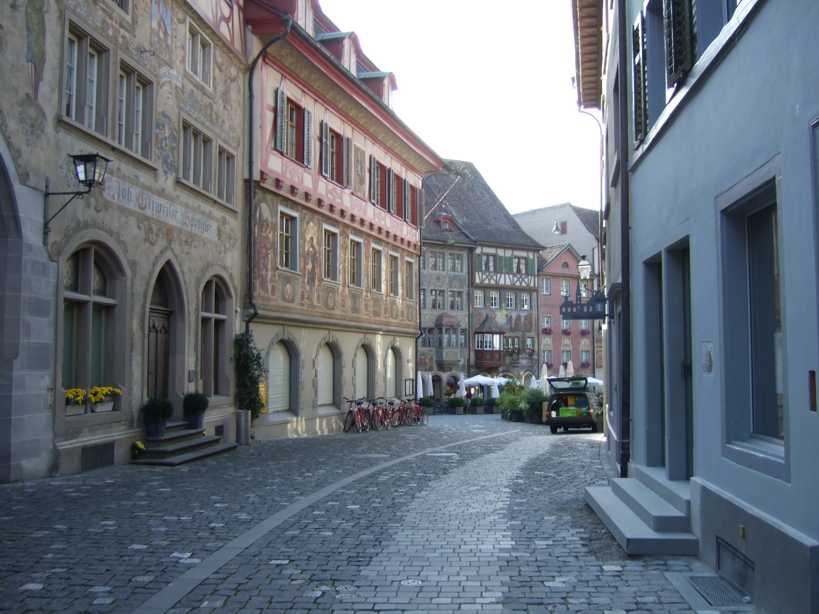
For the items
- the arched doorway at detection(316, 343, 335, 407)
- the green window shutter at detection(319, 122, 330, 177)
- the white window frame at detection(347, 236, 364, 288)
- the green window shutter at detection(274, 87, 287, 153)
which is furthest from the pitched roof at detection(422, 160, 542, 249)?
the green window shutter at detection(274, 87, 287, 153)

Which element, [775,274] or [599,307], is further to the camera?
[599,307]

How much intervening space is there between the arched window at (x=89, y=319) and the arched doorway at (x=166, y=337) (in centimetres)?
182

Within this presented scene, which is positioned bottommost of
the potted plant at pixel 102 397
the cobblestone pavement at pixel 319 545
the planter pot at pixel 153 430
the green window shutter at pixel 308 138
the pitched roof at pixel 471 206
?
the cobblestone pavement at pixel 319 545

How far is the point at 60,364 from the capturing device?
1277 centimetres

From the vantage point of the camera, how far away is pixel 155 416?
1534 cm

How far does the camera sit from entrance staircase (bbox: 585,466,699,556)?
Answer: 726 cm

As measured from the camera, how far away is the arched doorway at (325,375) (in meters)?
25.4

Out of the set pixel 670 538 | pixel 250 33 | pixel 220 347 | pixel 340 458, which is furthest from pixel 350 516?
pixel 250 33

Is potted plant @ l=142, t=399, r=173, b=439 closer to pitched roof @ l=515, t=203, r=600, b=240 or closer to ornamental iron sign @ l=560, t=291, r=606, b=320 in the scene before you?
ornamental iron sign @ l=560, t=291, r=606, b=320

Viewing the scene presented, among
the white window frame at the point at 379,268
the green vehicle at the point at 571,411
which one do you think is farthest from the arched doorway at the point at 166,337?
the green vehicle at the point at 571,411

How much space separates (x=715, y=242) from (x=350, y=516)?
478 centimetres

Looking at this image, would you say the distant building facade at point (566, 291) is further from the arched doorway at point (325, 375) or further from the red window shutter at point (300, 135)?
the red window shutter at point (300, 135)

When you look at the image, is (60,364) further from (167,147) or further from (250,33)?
(250,33)

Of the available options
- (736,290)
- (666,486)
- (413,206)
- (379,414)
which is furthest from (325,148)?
(736,290)
